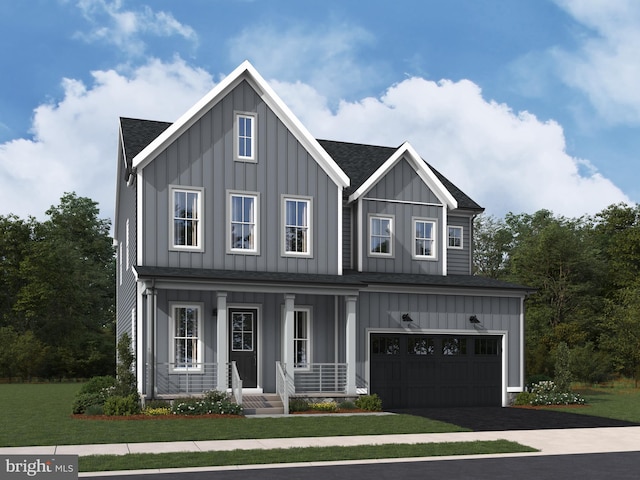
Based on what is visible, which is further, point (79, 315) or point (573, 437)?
point (79, 315)

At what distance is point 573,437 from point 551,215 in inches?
2288

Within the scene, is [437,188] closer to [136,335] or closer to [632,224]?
[136,335]

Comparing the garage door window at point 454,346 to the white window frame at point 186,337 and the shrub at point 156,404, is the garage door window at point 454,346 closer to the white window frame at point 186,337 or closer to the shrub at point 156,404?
the white window frame at point 186,337

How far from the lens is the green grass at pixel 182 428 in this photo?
15859mm

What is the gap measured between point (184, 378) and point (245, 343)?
2.22 m

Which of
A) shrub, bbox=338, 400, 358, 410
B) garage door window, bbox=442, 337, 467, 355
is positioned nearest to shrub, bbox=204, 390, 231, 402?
shrub, bbox=338, 400, 358, 410

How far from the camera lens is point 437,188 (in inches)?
1131

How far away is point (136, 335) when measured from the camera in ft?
79.9

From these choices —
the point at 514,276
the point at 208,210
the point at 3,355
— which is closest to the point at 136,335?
the point at 208,210

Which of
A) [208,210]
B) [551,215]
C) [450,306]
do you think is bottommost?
[450,306]

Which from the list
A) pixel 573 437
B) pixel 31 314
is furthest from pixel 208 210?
pixel 31 314

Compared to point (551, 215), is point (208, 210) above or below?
below

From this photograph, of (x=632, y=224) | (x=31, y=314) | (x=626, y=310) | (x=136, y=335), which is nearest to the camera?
(x=136, y=335)

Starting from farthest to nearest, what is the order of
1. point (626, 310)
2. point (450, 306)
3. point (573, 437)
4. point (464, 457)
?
point (626, 310) < point (450, 306) < point (573, 437) < point (464, 457)
